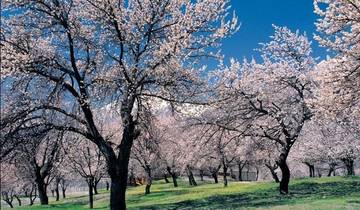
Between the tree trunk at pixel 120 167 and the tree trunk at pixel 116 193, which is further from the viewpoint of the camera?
the tree trunk at pixel 116 193

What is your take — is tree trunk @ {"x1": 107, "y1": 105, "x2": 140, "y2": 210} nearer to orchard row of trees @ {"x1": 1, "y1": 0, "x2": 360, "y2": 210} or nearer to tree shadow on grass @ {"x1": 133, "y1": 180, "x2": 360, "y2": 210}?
orchard row of trees @ {"x1": 1, "y1": 0, "x2": 360, "y2": 210}

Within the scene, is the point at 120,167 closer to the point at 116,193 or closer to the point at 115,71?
the point at 116,193

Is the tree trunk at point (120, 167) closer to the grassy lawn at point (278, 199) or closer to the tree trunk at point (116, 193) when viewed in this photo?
the tree trunk at point (116, 193)

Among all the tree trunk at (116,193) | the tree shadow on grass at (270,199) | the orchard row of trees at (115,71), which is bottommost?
the tree shadow on grass at (270,199)

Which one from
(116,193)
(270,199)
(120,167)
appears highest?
(120,167)

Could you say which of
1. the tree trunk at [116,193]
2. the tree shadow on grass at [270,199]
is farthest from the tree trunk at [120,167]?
the tree shadow on grass at [270,199]

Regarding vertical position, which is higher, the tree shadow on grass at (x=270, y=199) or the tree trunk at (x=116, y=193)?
the tree trunk at (x=116, y=193)

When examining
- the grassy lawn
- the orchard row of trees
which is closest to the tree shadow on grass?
the grassy lawn

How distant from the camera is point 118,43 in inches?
862

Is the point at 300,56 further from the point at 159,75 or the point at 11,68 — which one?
the point at 11,68

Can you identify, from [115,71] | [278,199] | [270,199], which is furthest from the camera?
[270,199]

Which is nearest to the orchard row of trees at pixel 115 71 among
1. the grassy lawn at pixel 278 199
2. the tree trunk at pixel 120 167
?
the tree trunk at pixel 120 167

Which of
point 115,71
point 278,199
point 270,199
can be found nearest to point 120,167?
point 115,71

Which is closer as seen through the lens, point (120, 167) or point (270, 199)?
point (120, 167)
